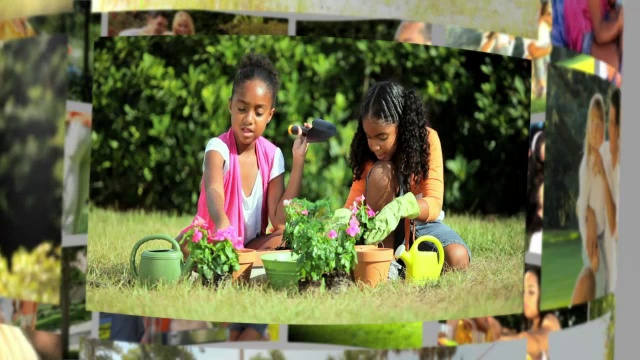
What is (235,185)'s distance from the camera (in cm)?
642

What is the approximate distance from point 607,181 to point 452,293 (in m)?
2.09

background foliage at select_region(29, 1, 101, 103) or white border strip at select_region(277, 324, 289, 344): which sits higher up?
background foliage at select_region(29, 1, 101, 103)

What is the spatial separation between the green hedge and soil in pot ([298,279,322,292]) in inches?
26.1

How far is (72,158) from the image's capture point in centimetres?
634

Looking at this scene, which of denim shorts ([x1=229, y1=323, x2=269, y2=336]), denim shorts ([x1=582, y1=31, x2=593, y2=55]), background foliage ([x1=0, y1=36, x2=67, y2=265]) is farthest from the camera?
denim shorts ([x1=582, y1=31, x2=593, y2=55])

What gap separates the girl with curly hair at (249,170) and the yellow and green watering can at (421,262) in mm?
941

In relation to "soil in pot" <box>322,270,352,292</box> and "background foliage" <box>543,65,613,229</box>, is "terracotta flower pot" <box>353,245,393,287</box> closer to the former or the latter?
"soil in pot" <box>322,270,352,292</box>

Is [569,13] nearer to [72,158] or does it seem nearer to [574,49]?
[574,49]

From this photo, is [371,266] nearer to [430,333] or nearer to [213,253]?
[430,333]

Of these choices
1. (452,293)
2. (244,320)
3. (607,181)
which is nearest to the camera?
(244,320)

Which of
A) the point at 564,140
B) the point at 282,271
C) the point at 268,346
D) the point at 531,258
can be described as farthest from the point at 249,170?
the point at 564,140

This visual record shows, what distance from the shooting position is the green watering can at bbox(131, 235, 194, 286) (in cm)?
629

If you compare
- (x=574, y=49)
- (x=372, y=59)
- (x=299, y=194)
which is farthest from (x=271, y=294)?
(x=574, y=49)

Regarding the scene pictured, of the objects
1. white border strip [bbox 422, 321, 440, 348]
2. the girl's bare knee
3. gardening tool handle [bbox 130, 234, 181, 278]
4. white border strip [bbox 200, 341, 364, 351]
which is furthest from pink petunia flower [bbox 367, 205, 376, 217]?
gardening tool handle [bbox 130, 234, 181, 278]
